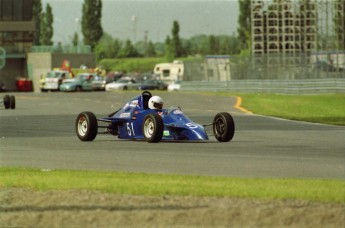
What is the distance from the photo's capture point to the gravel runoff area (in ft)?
38.0

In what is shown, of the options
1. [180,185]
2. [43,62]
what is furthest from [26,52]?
[180,185]

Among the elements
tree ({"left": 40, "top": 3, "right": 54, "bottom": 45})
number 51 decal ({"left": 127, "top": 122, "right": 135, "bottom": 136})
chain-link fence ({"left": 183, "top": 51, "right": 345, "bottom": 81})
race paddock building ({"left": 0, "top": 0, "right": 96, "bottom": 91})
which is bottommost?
number 51 decal ({"left": 127, "top": 122, "right": 135, "bottom": 136})

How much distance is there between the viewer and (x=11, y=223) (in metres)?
11.7

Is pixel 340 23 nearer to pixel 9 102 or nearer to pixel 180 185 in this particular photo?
pixel 9 102

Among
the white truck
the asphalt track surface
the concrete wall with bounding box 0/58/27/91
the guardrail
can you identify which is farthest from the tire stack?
the concrete wall with bounding box 0/58/27/91

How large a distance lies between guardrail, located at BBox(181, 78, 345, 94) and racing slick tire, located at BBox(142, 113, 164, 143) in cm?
3779

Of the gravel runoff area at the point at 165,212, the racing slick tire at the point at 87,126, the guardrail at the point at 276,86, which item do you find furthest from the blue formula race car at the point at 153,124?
the guardrail at the point at 276,86

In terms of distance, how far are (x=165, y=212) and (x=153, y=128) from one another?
478 inches

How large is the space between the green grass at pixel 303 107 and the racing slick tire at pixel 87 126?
40.1 ft

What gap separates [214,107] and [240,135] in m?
21.0

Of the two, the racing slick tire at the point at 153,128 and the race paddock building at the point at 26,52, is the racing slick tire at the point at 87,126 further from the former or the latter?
the race paddock building at the point at 26,52

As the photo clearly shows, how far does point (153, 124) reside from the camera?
24141mm

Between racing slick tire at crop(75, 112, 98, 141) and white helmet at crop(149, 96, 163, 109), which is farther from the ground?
white helmet at crop(149, 96, 163, 109)

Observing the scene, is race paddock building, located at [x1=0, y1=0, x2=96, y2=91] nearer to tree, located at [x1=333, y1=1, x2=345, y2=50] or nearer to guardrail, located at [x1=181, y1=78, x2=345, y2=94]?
tree, located at [x1=333, y1=1, x2=345, y2=50]
